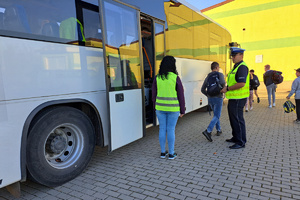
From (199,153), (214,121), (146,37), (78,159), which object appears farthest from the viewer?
(146,37)

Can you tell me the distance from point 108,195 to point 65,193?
60cm

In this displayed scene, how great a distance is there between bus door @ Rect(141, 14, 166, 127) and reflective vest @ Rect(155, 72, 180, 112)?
0.91m

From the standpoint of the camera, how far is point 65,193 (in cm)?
307

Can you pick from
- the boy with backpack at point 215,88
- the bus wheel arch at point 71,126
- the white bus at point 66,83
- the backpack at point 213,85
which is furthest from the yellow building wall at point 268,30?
the bus wheel arch at point 71,126

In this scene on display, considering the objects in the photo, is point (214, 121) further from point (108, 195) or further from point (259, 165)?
point (108, 195)

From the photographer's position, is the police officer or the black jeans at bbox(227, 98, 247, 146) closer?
the police officer

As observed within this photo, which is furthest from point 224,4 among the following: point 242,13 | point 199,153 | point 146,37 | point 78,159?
point 78,159

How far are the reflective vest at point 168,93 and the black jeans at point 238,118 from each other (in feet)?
4.62

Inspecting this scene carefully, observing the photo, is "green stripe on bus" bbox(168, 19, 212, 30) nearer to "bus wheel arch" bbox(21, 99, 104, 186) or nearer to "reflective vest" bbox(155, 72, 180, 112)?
"reflective vest" bbox(155, 72, 180, 112)

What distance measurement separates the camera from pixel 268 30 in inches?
659

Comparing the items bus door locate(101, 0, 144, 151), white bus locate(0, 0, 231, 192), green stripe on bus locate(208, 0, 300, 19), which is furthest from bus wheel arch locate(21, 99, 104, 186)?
green stripe on bus locate(208, 0, 300, 19)

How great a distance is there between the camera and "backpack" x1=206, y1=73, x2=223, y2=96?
16.2 ft

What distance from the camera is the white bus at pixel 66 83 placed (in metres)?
2.58

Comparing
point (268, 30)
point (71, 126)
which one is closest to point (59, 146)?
point (71, 126)
